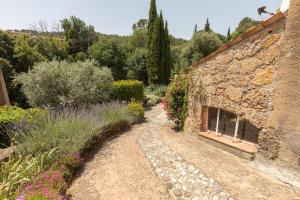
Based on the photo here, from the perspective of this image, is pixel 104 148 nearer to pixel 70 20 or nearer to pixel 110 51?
pixel 110 51

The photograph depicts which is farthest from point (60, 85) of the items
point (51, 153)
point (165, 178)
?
point (165, 178)

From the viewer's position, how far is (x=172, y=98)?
6.46 metres

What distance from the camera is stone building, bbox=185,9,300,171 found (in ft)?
11.7

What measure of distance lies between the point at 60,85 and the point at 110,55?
8.25 meters

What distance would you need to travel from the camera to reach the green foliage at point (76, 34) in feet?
64.0

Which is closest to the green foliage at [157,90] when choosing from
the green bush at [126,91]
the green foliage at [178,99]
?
the green bush at [126,91]

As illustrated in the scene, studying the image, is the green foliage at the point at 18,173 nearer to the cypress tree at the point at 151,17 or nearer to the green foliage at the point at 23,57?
the green foliage at the point at 23,57

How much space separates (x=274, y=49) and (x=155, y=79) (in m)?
12.2

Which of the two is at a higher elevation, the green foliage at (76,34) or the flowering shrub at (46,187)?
the green foliage at (76,34)

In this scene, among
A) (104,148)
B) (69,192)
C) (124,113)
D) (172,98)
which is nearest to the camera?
(69,192)

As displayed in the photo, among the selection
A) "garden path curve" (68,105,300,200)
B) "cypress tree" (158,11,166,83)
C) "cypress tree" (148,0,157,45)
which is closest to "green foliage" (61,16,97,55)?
"cypress tree" (148,0,157,45)

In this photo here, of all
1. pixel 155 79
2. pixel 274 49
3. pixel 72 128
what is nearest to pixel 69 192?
pixel 72 128

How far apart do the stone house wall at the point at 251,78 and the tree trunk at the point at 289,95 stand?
115 millimetres

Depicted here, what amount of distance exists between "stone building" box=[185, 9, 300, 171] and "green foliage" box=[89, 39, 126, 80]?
11.5m
